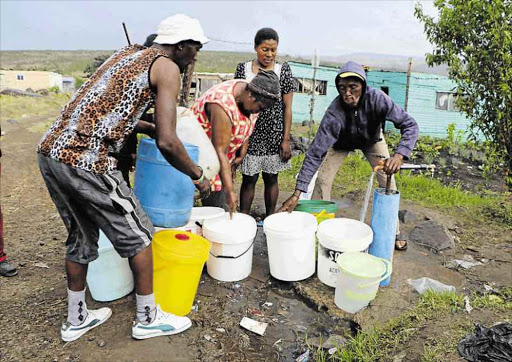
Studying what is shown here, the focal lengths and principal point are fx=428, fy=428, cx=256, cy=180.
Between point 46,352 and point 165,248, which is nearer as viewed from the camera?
point 46,352

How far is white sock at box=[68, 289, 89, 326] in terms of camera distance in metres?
2.46

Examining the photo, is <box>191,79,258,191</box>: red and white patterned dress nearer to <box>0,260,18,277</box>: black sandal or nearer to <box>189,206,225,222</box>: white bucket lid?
<box>189,206,225,222</box>: white bucket lid

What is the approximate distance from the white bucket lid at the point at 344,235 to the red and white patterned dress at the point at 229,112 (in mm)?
920

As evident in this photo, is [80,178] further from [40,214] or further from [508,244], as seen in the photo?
[508,244]

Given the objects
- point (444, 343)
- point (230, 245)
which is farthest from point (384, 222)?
point (230, 245)

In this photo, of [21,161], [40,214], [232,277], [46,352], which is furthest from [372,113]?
[21,161]

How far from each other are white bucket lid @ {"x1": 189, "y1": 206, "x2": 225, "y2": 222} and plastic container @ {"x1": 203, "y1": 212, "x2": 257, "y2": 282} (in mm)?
34

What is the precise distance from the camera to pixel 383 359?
7.97 ft

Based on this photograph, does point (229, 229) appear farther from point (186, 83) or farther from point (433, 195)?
point (186, 83)

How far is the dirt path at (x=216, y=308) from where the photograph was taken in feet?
7.97

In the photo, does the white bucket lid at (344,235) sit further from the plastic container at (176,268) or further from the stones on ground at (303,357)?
the plastic container at (176,268)

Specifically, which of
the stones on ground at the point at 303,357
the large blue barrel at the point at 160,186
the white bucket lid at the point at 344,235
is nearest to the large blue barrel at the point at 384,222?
the white bucket lid at the point at 344,235

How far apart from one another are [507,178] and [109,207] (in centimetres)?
471

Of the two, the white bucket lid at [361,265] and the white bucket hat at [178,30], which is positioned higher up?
the white bucket hat at [178,30]
